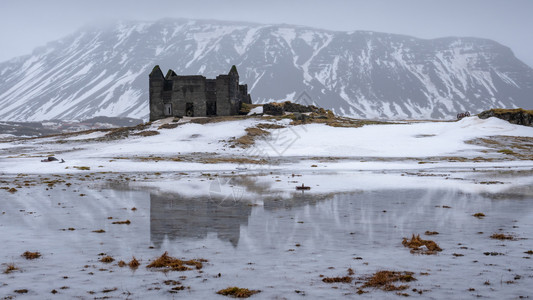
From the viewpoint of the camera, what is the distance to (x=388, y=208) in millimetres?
18172

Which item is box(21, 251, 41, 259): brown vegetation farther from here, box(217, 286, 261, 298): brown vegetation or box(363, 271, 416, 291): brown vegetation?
box(363, 271, 416, 291): brown vegetation

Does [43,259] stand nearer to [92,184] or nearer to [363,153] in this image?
[92,184]

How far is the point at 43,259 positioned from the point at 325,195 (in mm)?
13572

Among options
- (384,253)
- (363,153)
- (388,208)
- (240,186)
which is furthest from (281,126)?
(384,253)

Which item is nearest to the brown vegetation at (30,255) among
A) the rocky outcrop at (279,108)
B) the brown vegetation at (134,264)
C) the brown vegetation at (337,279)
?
the brown vegetation at (134,264)

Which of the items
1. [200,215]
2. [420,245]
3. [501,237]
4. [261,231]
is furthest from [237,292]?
[200,215]

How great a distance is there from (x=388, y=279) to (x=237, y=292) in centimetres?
275

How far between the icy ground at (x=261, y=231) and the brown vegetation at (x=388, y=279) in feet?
0.69

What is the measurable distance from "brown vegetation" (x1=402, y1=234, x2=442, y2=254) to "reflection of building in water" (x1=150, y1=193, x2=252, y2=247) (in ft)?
13.4

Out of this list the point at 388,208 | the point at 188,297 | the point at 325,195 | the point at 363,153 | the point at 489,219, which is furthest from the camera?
the point at 363,153

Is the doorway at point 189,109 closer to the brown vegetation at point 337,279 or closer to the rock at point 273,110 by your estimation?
the rock at point 273,110

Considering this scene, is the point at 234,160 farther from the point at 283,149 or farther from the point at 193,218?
the point at 193,218

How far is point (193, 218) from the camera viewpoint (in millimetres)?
16047

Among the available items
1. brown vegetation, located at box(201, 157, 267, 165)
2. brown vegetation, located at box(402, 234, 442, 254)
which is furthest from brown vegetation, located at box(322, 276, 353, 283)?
brown vegetation, located at box(201, 157, 267, 165)
